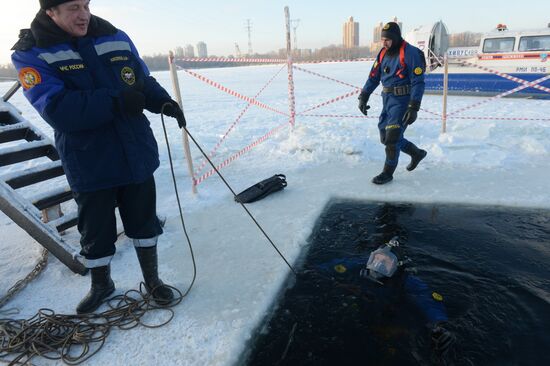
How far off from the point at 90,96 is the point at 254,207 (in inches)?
98.5

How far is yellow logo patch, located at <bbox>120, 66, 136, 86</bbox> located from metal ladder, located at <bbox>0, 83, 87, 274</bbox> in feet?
4.84

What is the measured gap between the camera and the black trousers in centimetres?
233

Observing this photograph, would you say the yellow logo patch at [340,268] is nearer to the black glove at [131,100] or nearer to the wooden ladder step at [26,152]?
the black glove at [131,100]

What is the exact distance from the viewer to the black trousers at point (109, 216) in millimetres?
2328

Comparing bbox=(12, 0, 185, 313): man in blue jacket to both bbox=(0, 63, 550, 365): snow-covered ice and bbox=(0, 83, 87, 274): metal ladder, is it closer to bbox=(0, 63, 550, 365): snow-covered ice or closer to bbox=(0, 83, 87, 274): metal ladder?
bbox=(0, 63, 550, 365): snow-covered ice

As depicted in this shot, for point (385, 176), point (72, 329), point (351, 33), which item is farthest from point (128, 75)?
point (351, 33)

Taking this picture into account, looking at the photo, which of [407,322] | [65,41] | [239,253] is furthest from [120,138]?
[407,322]

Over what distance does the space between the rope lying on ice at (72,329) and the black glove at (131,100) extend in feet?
4.54

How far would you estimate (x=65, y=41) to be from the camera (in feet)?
6.63

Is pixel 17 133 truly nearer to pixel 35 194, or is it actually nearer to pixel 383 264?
pixel 35 194

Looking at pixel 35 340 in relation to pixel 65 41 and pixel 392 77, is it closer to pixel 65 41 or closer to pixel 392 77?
pixel 65 41

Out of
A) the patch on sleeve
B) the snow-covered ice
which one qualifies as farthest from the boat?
the patch on sleeve

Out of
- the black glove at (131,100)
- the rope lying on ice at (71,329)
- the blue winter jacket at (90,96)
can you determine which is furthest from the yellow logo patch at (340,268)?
the black glove at (131,100)

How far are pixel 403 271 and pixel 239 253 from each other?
1.43 m
